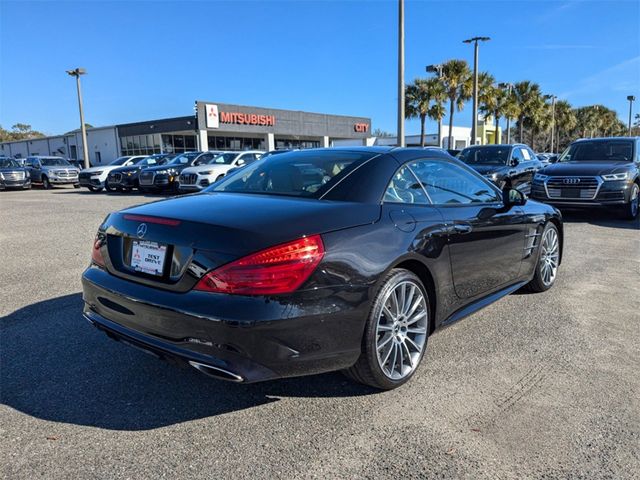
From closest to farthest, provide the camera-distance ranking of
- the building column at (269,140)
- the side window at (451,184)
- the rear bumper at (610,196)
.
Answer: the side window at (451,184), the rear bumper at (610,196), the building column at (269,140)

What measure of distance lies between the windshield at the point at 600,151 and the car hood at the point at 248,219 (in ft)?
33.4

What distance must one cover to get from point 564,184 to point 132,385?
9.72m

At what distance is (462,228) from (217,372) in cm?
208

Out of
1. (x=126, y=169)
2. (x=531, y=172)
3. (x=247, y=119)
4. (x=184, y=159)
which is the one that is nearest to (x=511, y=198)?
(x=531, y=172)

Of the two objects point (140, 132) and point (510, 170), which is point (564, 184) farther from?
point (140, 132)

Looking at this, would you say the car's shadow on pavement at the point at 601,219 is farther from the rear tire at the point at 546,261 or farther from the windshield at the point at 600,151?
the rear tire at the point at 546,261

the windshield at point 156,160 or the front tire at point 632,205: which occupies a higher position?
the windshield at point 156,160

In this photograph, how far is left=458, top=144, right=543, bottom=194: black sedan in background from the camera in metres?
12.5

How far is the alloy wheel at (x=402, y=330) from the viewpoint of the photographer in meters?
2.93

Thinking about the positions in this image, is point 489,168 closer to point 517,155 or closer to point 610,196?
point 517,155

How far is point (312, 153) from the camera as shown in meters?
3.88

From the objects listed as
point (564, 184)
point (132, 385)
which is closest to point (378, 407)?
point (132, 385)

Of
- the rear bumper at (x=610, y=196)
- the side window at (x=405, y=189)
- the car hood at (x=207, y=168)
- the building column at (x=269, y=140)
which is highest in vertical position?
the building column at (x=269, y=140)

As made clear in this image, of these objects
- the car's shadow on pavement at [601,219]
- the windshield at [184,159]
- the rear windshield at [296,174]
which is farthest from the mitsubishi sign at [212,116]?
the rear windshield at [296,174]
